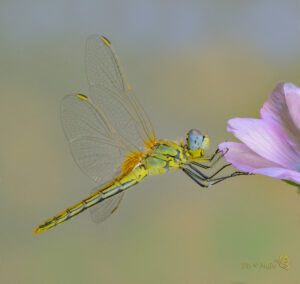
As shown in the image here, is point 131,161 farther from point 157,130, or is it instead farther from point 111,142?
point 157,130

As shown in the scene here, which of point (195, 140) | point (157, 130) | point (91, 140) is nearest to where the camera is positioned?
point (195, 140)

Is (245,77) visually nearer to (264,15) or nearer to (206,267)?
(264,15)

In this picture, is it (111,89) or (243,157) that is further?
(111,89)

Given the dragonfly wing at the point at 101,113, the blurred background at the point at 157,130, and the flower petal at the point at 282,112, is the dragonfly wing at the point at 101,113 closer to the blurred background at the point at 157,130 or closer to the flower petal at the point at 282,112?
the flower petal at the point at 282,112

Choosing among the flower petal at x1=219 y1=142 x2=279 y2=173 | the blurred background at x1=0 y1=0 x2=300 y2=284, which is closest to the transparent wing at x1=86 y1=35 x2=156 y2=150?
the flower petal at x1=219 y1=142 x2=279 y2=173

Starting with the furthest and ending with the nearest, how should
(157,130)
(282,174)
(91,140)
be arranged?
(157,130) → (91,140) → (282,174)

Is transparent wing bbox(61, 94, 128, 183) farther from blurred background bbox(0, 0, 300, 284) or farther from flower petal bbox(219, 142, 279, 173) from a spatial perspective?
blurred background bbox(0, 0, 300, 284)

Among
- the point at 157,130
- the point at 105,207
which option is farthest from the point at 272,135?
the point at 157,130

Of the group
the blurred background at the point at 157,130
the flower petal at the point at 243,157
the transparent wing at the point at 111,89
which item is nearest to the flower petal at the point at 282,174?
the flower petal at the point at 243,157
